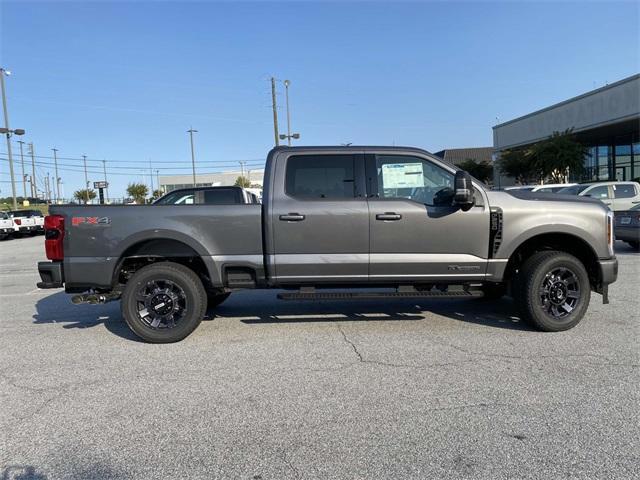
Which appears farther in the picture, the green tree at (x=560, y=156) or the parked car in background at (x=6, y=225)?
the green tree at (x=560, y=156)

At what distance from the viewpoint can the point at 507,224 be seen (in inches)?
219

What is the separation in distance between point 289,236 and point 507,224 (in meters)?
2.49

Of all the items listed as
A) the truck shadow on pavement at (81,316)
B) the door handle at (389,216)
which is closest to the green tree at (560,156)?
the door handle at (389,216)

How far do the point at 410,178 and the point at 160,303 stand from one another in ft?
10.6

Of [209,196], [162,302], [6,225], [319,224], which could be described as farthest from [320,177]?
[6,225]

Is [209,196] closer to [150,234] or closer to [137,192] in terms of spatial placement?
[150,234]

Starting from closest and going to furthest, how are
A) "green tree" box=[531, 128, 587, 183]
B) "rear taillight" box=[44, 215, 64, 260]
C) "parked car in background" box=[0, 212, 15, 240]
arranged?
"rear taillight" box=[44, 215, 64, 260], "parked car in background" box=[0, 212, 15, 240], "green tree" box=[531, 128, 587, 183]

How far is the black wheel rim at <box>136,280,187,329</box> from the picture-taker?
5535 mm

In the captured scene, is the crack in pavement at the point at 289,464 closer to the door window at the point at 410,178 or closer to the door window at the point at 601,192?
the door window at the point at 410,178

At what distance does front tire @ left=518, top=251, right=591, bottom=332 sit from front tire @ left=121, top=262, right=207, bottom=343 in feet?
12.3

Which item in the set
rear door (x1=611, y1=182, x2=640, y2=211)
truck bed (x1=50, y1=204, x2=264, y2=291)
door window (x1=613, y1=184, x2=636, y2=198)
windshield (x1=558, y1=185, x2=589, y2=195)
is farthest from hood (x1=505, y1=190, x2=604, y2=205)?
door window (x1=613, y1=184, x2=636, y2=198)

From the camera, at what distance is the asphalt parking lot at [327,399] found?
10.1ft

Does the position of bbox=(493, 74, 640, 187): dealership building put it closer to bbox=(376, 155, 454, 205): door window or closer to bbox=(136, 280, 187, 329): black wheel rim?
bbox=(376, 155, 454, 205): door window

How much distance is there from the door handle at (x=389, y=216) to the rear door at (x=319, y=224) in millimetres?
147
